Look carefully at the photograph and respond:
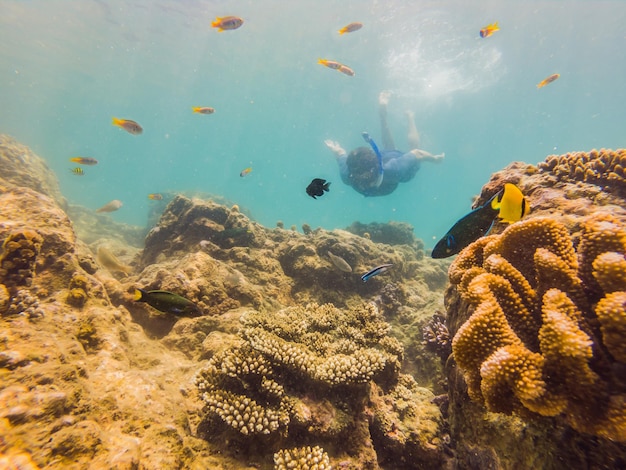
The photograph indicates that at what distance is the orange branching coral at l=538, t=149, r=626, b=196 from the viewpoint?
3.43 metres

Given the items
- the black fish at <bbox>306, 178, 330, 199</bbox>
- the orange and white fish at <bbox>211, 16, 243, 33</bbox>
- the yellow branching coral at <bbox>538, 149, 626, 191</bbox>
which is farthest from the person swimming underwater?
the black fish at <bbox>306, 178, 330, 199</bbox>

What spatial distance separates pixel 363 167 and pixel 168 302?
14.5 metres

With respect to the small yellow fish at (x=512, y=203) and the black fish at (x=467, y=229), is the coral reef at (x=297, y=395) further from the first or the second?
the small yellow fish at (x=512, y=203)

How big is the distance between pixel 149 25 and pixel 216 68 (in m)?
16.1

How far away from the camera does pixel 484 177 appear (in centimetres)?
12912

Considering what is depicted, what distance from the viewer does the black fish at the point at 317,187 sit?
4078 millimetres

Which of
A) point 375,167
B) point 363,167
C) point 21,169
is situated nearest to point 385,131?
point 363,167

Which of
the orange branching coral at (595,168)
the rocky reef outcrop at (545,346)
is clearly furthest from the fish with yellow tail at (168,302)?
the orange branching coral at (595,168)

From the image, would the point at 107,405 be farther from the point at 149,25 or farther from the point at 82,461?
the point at 149,25

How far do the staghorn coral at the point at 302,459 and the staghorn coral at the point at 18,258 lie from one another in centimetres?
368

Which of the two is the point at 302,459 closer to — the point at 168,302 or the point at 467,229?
the point at 168,302

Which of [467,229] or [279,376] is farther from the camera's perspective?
[279,376]

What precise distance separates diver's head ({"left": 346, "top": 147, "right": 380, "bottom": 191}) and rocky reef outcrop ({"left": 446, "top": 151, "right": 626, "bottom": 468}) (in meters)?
13.1

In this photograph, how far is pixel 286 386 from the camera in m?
3.32
